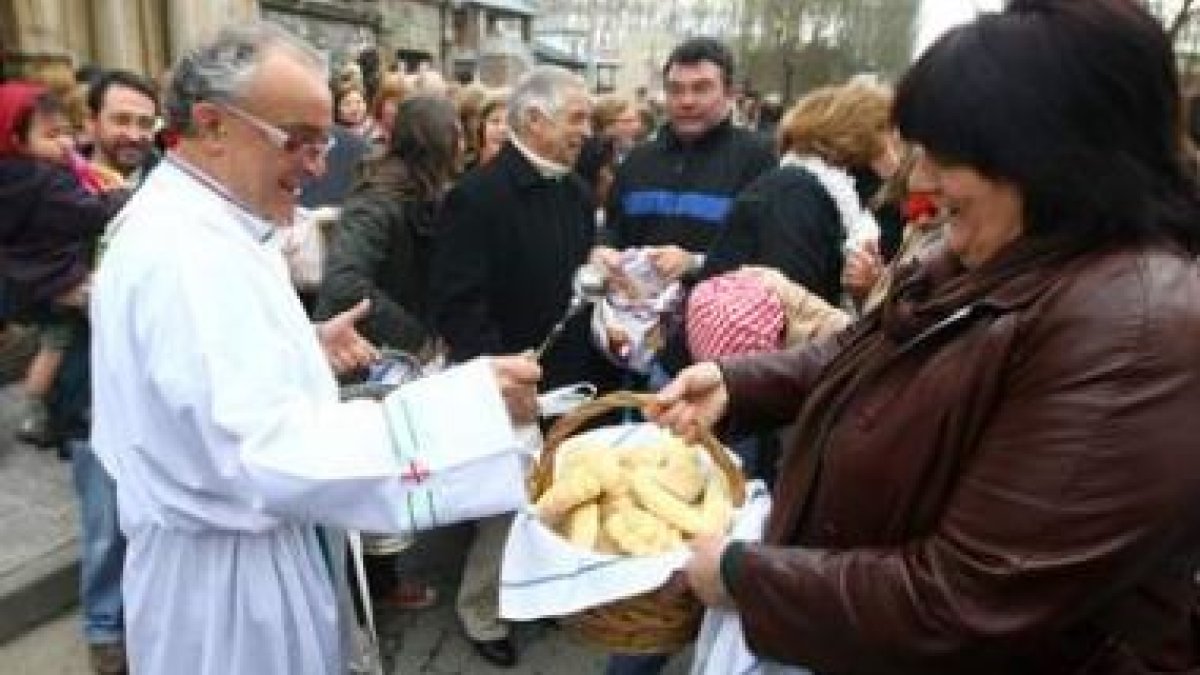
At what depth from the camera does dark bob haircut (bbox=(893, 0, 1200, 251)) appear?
1.28 meters

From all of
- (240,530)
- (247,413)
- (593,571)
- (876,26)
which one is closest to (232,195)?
(247,413)

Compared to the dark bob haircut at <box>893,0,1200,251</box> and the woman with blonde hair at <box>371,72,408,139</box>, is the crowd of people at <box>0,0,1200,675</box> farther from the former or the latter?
the woman with blonde hair at <box>371,72,408,139</box>

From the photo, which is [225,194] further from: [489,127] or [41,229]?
[489,127]

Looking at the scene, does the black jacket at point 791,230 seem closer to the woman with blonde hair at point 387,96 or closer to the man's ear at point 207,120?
the man's ear at point 207,120

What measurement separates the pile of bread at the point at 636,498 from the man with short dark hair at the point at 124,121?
11.9 feet

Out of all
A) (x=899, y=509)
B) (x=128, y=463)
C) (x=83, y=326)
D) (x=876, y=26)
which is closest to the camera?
(x=899, y=509)

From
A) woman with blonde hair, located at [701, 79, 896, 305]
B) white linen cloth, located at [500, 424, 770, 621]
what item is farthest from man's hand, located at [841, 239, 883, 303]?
white linen cloth, located at [500, 424, 770, 621]

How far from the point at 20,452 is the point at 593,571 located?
437 cm

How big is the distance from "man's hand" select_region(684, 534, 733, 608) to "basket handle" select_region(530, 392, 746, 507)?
39 centimetres

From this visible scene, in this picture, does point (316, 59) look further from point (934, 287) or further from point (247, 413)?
point (934, 287)

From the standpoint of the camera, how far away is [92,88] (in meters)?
5.25

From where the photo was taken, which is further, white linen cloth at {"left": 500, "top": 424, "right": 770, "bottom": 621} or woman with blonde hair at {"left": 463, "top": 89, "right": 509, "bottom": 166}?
woman with blonde hair at {"left": 463, "top": 89, "right": 509, "bottom": 166}

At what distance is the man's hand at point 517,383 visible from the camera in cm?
185

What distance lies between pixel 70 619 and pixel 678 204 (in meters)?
2.89
